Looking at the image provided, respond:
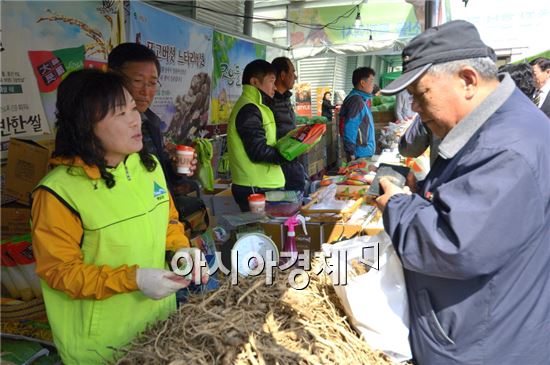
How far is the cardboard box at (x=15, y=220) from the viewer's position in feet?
A: 8.92

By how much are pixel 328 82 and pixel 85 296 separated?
17.8m

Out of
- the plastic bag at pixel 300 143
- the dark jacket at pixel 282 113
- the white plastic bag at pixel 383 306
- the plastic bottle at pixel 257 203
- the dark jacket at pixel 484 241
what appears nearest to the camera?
the dark jacket at pixel 484 241

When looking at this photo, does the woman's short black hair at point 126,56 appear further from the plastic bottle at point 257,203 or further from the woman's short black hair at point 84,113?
the plastic bottle at point 257,203

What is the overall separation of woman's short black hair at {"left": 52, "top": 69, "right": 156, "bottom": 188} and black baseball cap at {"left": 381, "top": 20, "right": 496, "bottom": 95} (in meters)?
1.09

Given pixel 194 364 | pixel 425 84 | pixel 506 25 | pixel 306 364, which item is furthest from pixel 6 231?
pixel 506 25

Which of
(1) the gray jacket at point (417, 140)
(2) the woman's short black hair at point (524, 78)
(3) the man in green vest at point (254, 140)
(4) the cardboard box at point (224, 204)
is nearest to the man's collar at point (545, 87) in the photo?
(2) the woman's short black hair at point (524, 78)

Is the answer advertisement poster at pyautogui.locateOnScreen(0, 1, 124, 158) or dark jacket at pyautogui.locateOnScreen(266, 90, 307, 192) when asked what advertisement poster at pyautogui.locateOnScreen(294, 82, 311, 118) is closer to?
dark jacket at pyautogui.locateOnScreen(266, 90, 307, 192)

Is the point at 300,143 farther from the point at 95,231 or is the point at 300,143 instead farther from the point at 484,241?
the point at 484,241

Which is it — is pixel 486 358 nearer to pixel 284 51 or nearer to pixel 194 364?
pixel 194 364

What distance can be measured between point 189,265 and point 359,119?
4.98 metres

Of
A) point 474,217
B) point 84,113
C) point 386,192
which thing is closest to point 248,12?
point 84,113

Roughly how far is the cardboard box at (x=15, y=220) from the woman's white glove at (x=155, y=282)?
1.65 meters

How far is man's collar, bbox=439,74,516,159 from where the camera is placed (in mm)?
1246

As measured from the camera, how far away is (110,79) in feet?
5.40
